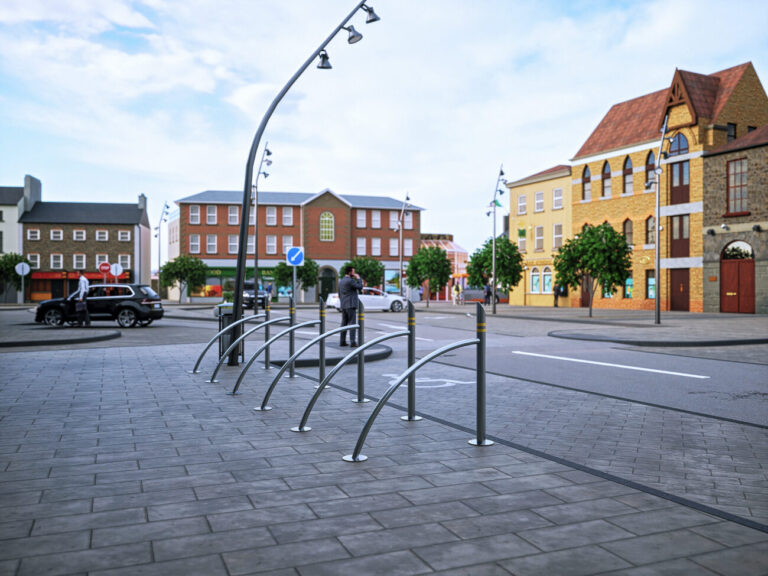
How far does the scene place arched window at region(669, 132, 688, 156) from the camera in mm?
36781

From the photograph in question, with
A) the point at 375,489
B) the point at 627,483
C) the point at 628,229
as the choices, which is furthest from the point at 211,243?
the point at 627,483

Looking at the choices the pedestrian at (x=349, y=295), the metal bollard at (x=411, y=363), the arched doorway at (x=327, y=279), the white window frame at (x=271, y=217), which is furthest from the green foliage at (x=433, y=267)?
the metal bollard at (x=411, y=363)

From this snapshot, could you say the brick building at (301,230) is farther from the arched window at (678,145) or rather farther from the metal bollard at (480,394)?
the metal bollard at (480,394)

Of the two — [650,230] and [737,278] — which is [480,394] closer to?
[737,278]

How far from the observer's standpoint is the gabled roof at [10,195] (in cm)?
6175

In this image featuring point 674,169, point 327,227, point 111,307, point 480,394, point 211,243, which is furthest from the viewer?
point 327,227

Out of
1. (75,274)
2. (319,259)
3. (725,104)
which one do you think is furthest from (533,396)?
(75,274)

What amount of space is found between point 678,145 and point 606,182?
638 centimetres

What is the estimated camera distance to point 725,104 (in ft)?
117

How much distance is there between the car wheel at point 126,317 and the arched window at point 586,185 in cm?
3191

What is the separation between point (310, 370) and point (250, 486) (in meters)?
6.60

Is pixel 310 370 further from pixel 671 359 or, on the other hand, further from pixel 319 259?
pixel 319 259

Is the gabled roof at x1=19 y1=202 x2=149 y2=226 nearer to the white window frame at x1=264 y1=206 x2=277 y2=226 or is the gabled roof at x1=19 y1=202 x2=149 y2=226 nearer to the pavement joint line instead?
the white window frame at x1=264 y1=206 x2=277 y2=226

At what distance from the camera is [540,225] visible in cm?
4947
